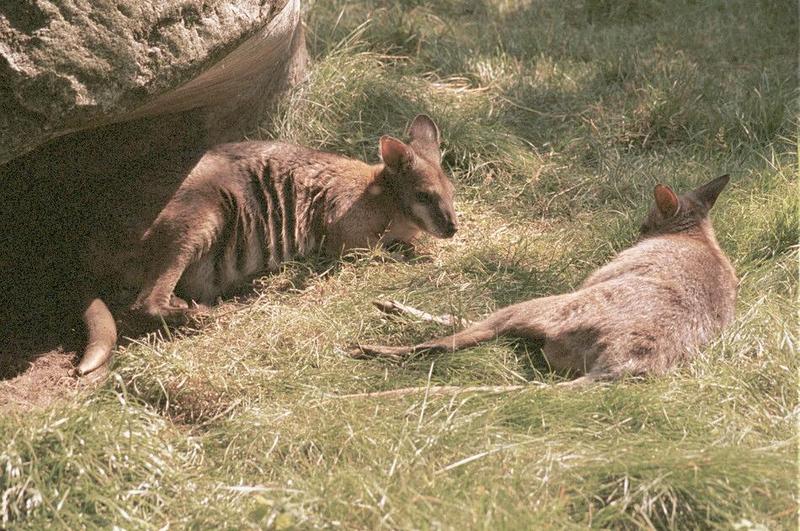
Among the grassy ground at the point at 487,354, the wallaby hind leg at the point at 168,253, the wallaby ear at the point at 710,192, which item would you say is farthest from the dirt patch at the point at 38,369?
the wallaby ear at the point at 710,192

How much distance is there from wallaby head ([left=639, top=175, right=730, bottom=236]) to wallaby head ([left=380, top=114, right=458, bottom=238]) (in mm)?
1343

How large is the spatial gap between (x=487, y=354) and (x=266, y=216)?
219 cm

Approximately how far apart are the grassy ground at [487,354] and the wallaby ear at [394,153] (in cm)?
60

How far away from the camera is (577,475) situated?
3977 mm

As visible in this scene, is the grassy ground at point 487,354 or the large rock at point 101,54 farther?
the large rock at point 101,54

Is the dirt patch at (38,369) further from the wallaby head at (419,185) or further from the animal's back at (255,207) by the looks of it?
the wallaby head at (419,185)

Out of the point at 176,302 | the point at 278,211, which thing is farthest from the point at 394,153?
the point at 176,302

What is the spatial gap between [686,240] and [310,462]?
2693 mm

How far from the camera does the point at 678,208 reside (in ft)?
20.0

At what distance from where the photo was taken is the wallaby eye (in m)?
6.99

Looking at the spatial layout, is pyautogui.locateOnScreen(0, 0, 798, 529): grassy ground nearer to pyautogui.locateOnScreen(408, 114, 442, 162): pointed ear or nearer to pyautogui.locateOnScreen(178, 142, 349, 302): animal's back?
pyautogui.locateOnScreen(178, 142, 349, 302): animal's back

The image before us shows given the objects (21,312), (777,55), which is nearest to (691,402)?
(21,312)

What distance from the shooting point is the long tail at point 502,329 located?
5.23 metres

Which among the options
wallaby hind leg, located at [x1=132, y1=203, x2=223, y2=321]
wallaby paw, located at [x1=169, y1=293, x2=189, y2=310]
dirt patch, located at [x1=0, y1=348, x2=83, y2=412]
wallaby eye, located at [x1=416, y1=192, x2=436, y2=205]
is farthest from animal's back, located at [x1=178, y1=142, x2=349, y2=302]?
dirt patch, located at [x1=0, y1=348, x2=83, y2=412]
